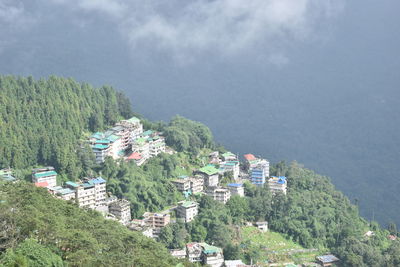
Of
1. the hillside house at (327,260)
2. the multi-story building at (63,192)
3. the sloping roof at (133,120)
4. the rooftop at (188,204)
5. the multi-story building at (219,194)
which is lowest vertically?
the hillside house at (327,260)

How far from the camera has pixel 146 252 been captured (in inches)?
830

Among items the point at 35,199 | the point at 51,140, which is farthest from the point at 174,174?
the point at 35,199

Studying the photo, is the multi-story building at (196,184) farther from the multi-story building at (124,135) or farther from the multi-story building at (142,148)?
the multi-story building at (124,135)

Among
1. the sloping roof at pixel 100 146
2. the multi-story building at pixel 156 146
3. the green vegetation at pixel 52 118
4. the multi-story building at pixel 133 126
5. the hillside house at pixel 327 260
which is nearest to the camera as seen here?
the hillside house at pixel 327 260

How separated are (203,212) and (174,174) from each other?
367 cm

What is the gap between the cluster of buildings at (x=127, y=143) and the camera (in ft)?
114

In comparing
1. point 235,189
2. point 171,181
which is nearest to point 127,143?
point 171,181

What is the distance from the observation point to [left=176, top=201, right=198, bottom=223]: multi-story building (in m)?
31.6

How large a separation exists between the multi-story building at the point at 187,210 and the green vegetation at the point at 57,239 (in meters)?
8.26

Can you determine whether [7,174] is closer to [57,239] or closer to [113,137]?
[113,137]

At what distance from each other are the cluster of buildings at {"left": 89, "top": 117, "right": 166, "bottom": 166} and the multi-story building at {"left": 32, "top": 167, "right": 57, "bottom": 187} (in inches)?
117

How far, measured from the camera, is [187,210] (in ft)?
104

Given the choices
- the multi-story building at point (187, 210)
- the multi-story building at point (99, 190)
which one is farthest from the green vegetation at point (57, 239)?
the multi-story building at point (187, 210)

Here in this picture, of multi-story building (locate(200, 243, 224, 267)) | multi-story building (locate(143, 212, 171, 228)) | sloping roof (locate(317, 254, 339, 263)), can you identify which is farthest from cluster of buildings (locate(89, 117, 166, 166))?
sloping roof (locate(317, 254, 339, 263))
